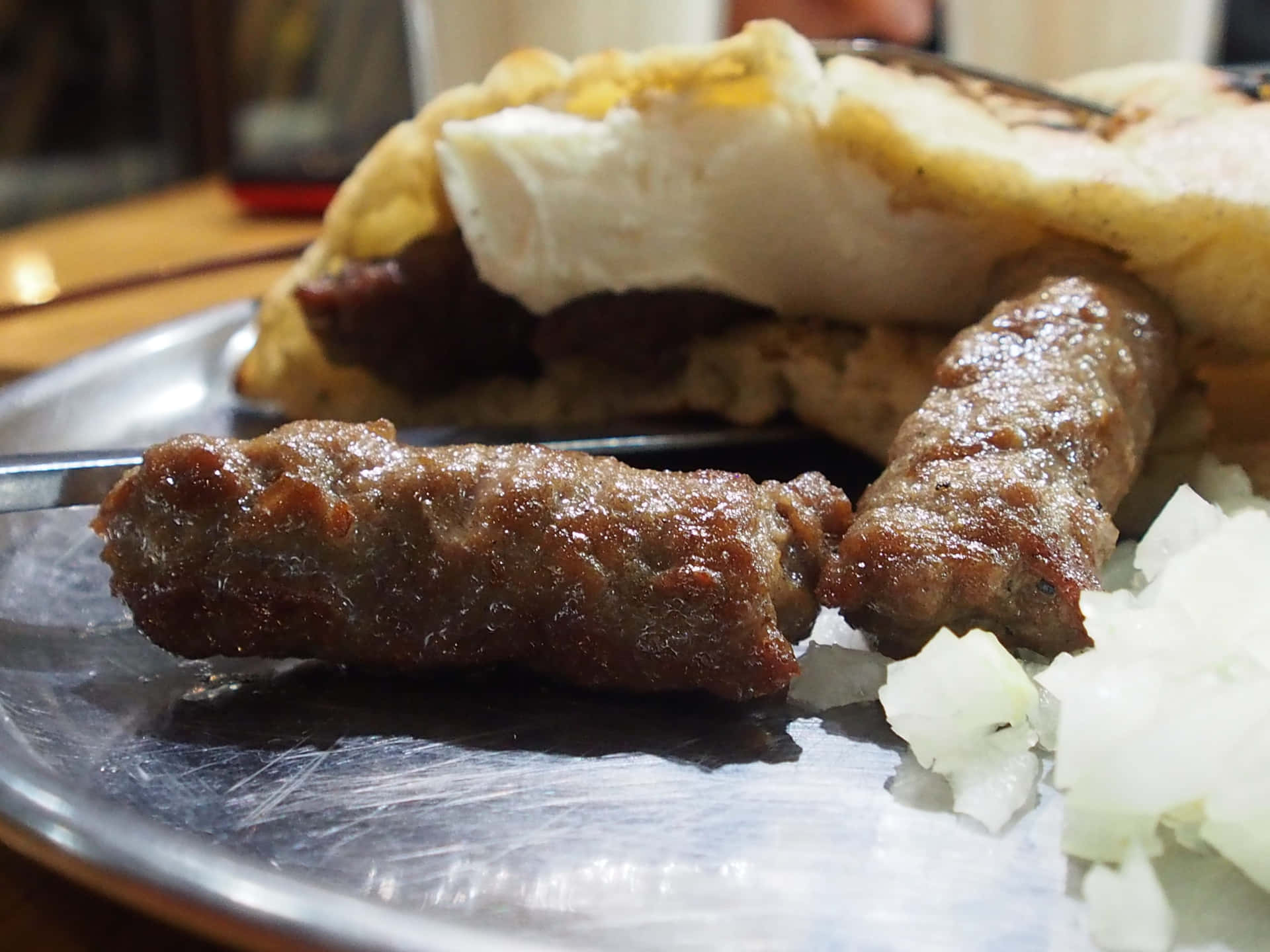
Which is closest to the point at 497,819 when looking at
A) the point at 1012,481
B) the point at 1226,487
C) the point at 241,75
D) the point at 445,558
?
the point at 445,558

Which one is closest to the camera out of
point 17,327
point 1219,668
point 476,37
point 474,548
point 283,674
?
point 1219,668

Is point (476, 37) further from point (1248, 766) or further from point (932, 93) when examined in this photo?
point (1248, 766)

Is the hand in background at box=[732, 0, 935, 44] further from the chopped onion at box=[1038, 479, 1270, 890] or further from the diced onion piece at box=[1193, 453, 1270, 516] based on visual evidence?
the chopped onion at box=[1038, 479, 1270, 890]

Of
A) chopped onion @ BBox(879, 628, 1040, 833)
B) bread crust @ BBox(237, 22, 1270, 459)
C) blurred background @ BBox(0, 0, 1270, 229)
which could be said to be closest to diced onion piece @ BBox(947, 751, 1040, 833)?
Result: chopped onion @ BBox(879, 628, 1040, 833)

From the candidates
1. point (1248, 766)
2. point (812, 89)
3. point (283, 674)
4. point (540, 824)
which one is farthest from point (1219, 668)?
point (812, 89)

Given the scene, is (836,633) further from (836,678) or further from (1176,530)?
(1176,530)

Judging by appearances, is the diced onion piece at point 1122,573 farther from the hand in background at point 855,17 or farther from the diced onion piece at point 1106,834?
the hand in background at point 855,17
